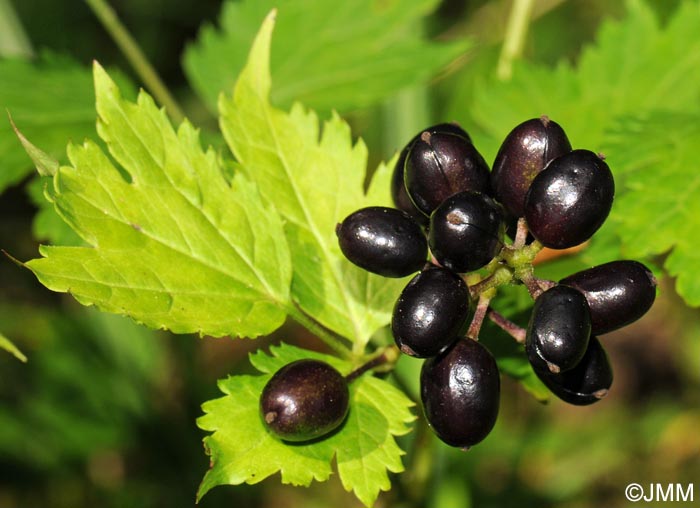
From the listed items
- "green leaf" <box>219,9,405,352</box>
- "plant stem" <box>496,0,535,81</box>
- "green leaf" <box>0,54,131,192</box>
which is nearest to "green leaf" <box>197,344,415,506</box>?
"green leaf" <box>219,9,405,352</box>

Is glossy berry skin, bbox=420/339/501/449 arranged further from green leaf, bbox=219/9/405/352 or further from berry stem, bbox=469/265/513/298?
green leaf, bbox=219/9/405/352

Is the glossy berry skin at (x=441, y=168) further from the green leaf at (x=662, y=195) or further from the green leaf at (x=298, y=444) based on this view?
the green leaf at (x=662, y=195)

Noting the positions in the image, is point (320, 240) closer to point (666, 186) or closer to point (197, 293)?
point (197, 293)

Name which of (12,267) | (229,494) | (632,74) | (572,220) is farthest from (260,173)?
(12,267)

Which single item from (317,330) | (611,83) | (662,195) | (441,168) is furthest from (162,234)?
(611,83)

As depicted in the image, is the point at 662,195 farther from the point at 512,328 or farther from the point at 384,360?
the point at 384,360

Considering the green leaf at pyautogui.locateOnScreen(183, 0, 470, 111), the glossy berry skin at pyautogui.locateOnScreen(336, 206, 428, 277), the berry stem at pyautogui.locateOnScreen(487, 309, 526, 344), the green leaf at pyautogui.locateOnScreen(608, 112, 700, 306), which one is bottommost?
the green leaf at pyautogui.locateOnScreen(608, 112, 700, 306)

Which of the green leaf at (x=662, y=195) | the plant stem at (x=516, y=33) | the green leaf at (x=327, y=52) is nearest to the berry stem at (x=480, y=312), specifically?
the green leaf at (x=662, y=195)
